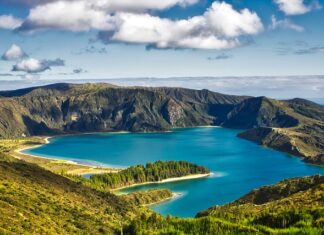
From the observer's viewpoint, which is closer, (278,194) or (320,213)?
(320,213)

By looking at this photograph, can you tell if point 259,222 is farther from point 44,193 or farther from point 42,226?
point 44,193

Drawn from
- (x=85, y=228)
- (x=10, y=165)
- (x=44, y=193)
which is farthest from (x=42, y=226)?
(x=10, y=165)

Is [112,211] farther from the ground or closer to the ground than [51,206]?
closer to the ground

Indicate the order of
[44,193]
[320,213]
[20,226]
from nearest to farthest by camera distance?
[320,213], [20,226], [44,193]

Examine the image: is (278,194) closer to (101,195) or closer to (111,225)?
(111,225)

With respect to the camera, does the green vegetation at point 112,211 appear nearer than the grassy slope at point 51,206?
Yes

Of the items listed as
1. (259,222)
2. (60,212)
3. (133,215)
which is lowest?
(133,215)

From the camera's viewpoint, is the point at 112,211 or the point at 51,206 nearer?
the point at 51,206

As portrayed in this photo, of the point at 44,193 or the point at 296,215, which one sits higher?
the point at 296,215

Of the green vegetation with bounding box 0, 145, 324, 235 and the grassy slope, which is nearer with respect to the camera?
the green vegetation with bounding box 0, 145, 324, 235

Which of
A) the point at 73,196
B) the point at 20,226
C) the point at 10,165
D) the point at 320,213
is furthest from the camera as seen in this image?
the point at 10,165
